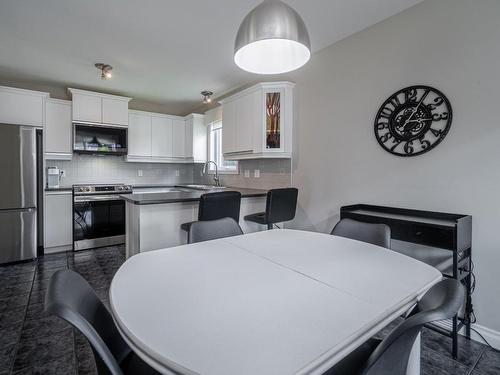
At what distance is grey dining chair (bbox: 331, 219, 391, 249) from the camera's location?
172cm

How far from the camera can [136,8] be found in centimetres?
228

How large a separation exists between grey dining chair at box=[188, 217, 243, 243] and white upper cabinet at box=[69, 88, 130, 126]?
3.25 meters

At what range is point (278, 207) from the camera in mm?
2781

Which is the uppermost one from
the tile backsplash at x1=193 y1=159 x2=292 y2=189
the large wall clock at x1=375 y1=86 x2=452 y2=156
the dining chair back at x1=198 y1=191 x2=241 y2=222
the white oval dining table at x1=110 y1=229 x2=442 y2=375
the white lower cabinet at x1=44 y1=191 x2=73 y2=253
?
the large wall clock at x1=375 y1=86 x2=452 y2=156

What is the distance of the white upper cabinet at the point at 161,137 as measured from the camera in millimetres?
4918

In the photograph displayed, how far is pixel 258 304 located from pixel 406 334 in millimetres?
426

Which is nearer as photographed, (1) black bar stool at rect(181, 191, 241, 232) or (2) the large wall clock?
(2) the large wall clock

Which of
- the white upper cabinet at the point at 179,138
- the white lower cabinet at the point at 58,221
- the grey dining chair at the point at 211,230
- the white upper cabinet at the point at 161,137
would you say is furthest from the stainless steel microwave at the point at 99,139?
the grey dining chair at the point at 211,230

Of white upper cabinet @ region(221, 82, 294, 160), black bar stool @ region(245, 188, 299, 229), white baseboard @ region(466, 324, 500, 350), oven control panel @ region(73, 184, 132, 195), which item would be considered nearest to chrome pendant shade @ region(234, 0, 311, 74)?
black bar stool @ region(245, 188, 299, 229)

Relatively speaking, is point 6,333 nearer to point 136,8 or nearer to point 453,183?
point 136,8

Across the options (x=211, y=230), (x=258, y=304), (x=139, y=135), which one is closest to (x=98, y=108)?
(x=139, y=135)

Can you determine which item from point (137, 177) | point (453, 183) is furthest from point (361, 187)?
point (137, 177)

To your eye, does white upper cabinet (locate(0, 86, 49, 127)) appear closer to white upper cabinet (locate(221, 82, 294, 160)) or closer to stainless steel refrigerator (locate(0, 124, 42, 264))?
stainless steel refrigerator (locate(0, 124, 42, 264))

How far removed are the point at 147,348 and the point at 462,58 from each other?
2561mm
